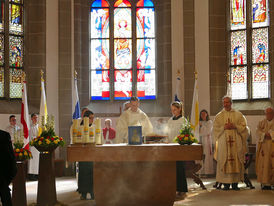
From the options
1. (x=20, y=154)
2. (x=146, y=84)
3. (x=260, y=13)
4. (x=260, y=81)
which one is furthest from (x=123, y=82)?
(x=20, y=154)

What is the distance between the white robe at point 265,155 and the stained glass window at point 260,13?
4.54 metres

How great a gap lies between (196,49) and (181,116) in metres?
5.48

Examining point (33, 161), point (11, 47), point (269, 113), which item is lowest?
point (33, 161)

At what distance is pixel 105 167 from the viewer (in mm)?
9188

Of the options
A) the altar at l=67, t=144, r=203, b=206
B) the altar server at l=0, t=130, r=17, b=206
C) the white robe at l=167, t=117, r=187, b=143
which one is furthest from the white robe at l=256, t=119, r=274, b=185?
the altar server at l=0, t=130, r=17, b=206

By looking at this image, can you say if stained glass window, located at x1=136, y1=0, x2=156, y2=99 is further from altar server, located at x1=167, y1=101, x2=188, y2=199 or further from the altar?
the altar

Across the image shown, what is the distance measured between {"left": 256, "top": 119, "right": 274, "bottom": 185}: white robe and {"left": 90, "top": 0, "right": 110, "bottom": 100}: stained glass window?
617 cm

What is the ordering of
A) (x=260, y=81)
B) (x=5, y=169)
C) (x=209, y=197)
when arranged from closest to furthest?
(x=5, y=169) → (x=209, y=197) → (x=260, y=81)

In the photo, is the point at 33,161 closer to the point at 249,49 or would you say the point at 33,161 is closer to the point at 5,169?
→ the point at 249,49

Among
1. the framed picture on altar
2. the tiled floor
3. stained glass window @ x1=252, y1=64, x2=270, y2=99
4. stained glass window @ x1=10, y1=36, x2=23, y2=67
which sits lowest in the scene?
the tiled floor

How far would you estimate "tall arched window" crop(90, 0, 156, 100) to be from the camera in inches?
665

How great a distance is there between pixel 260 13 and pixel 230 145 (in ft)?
17.9

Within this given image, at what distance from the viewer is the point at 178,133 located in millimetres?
10852

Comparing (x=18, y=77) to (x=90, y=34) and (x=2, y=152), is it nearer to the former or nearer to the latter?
(x=90, y=34)
